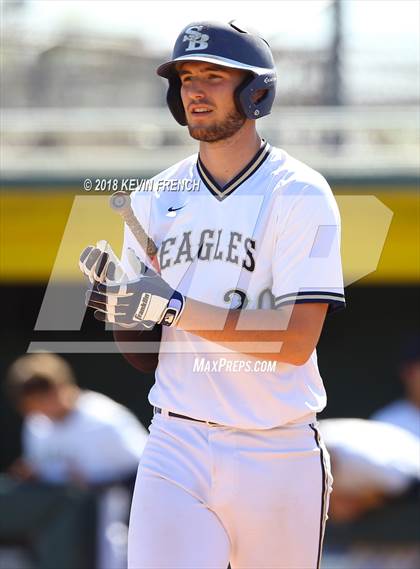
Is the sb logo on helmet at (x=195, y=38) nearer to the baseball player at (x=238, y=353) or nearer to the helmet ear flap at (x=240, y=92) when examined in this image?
the baseball player at (x=238, y=353)

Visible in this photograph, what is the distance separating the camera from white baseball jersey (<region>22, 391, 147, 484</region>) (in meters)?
6.11

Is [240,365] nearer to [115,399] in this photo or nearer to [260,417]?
[260,417]

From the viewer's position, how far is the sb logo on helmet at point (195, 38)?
2.97 metres

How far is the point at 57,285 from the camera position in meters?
8.16

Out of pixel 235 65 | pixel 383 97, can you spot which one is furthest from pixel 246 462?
pixel 383 97

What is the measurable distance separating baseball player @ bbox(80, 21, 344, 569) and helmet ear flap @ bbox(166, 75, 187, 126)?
0.13 metres

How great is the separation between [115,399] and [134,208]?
559cm

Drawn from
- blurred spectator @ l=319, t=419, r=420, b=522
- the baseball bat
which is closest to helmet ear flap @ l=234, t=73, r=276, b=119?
the baseball bat

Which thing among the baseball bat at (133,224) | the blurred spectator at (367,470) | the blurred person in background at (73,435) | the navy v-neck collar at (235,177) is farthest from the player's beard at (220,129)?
the blurred person in background at (73,435)

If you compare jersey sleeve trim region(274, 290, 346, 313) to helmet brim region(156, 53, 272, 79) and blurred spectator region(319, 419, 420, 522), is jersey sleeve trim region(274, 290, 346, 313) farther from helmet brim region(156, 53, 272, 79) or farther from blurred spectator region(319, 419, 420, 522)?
blurred spectator region(319, 419, 420, 522)

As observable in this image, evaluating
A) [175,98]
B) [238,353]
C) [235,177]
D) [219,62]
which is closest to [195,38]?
[219,62]

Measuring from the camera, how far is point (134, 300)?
2730 mm

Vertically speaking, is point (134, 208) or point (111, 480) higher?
point (134, 208)

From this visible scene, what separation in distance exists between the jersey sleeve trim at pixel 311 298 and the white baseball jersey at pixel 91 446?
3.31 m
